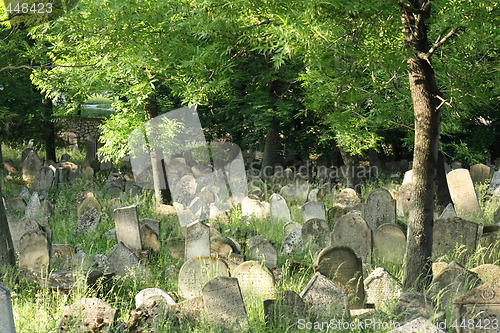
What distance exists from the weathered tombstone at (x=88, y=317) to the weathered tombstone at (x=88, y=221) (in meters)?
4.99

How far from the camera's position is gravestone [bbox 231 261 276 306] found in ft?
20.9

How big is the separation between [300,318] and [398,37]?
410 centimetres

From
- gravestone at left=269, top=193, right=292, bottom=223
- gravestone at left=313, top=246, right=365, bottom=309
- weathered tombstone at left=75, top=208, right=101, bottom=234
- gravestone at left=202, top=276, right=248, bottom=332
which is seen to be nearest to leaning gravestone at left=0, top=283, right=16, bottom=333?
gravestone at left=202, top=276, right=248, bottom=332

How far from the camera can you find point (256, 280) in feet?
21.0

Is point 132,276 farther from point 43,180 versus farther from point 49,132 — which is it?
point 49,132

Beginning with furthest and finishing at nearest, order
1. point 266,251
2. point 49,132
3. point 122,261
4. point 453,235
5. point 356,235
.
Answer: point 49,132
point 453,235
point 356,235
point 266,251
point 122,261

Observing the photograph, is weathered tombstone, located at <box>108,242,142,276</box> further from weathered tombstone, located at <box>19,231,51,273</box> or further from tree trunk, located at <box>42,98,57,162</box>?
tree trunk, located at <box>42,98,57,162</box>

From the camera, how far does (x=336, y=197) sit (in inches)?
530

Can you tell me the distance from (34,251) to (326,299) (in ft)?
13.5

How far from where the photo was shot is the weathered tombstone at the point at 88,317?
5305 millimetres

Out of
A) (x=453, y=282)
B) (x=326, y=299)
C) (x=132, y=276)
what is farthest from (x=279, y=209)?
(x=326, y=299)

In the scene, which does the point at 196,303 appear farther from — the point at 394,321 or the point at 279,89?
the point at 279,89

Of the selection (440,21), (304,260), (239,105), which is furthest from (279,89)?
(440,21)

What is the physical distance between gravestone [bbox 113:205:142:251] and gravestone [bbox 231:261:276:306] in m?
2.86
